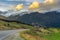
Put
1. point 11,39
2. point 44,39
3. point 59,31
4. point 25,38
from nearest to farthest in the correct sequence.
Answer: point 11,39 < point 25,38 < point 44,39 < point 59,31

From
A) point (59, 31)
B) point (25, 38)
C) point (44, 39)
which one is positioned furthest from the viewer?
point (59, 31)

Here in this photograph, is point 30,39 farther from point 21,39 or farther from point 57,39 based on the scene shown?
point 57,39

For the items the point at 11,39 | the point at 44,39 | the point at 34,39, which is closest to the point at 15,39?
the point at 11,39

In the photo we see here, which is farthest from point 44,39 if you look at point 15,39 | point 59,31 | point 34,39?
point 59,31

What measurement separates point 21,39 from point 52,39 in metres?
11.9

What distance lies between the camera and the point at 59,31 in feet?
207

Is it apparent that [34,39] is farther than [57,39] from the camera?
No

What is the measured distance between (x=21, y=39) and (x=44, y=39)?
31.2 ft

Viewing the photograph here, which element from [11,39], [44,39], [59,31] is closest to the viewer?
[11,39]

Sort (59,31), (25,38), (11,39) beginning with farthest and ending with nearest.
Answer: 1. (59,31)
2. (25,38)
3. (11,39)

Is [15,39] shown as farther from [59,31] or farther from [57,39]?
[59,31]

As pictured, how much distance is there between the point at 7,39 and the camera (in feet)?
127

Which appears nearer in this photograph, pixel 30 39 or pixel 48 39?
pixel 30 39

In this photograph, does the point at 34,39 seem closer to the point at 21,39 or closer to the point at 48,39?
the point at 21,39
